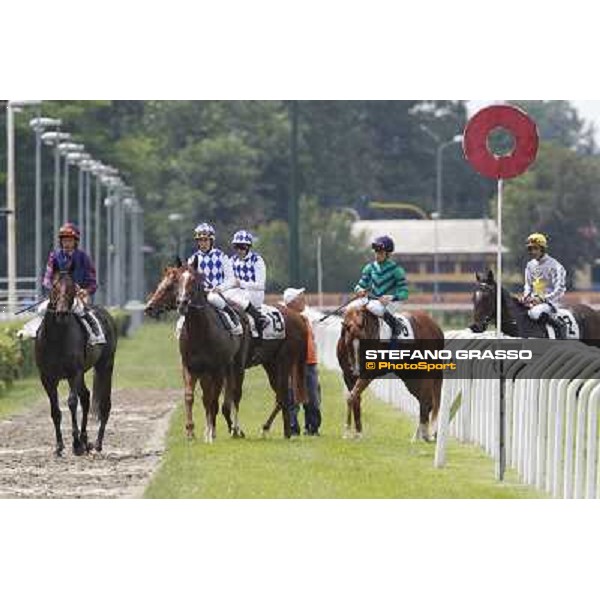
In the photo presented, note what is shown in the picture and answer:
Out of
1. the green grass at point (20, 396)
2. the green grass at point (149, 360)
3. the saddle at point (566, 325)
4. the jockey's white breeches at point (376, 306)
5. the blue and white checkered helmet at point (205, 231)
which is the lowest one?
the green grass at point (149, 360)

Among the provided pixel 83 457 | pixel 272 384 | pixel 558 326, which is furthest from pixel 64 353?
pixel 558 326

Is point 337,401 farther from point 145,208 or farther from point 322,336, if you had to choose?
point 145,208

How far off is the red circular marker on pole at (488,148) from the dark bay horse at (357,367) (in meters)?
3.73

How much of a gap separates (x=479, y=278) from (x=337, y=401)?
473 centimetres

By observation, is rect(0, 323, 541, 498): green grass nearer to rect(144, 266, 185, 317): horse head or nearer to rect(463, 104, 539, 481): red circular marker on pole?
rect(463, 104, 539, 481): red circular marker on pole

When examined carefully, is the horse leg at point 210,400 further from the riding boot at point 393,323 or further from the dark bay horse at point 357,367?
the riding boot at point 393,323

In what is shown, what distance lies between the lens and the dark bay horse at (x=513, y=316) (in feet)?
79.6

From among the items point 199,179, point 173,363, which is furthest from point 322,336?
point 199,179

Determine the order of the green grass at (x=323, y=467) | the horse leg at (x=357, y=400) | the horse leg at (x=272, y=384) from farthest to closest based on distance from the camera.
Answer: the horse leg at (x=272, y=384) < the horse leg at (x=357, y=400) < the green grass at (x=323, y=467)

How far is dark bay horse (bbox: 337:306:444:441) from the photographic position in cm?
2317

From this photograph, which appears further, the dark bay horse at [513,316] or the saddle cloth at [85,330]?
the dark bay horse at [513,316]

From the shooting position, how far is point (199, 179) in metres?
46.5

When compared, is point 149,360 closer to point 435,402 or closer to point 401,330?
point 435,402

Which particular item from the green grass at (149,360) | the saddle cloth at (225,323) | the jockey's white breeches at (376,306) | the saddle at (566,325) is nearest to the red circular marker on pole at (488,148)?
the jockey's white breeches at (376,306)
